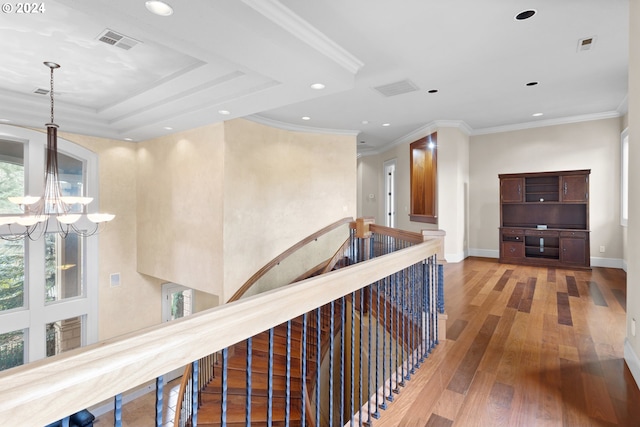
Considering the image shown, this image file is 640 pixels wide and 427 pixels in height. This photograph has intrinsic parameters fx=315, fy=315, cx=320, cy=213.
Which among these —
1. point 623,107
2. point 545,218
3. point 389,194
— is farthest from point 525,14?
point 389,194

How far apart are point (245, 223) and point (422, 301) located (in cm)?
371

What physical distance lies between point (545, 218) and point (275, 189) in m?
5.64

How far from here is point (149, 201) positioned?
654 centimetres

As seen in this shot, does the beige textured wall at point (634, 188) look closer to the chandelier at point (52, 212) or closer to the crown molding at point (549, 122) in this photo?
the crown molding at point (549, 122)

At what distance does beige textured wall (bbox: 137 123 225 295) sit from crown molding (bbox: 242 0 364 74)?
8.57 ft

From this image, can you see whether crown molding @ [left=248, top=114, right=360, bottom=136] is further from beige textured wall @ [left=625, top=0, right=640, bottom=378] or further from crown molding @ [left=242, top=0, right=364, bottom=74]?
beige textured wall @ [left=625, top=0, right=640, bottom=378]

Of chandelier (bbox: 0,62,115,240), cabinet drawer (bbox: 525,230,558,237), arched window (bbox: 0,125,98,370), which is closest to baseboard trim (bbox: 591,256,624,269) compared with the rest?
cabinet drawer (bbox: 525,230,558,237)

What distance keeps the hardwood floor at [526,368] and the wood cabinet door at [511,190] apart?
2557mm

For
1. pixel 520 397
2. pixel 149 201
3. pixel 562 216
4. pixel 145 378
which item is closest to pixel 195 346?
pixel 145 378

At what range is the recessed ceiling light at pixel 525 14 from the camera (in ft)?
9.11

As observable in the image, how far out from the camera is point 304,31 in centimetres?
288

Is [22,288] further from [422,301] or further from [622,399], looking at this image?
[622,399]

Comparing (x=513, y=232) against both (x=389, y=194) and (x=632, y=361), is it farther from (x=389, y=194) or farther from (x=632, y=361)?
(x=632, y=361)

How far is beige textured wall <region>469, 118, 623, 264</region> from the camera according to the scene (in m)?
5.89
